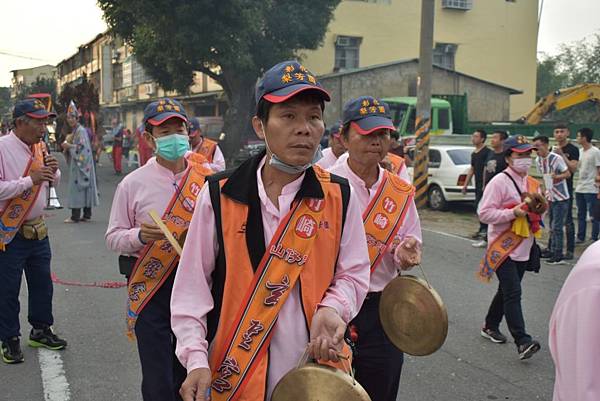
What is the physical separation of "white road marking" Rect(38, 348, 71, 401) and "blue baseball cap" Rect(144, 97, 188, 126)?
213 centimetres

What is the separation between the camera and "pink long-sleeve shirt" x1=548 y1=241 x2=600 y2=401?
55.6 inches

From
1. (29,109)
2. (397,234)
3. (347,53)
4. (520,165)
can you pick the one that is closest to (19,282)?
(29,109)

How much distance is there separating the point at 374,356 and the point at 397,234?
0.69m

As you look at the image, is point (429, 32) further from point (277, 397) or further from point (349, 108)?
point (277, 397)

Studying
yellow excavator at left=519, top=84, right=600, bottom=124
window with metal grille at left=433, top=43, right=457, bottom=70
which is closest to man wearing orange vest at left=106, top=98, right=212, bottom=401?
yellow excavator at left=519, top=84, right=600, bottom=124

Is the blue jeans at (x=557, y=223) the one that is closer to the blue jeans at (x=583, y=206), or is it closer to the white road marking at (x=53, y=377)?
the blue jeans at (x=583, y=206)

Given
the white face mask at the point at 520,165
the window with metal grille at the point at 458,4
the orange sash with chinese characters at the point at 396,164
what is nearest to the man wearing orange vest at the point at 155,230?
the orange sash with chinese characters at the point at 396,164

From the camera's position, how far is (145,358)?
3.45 m

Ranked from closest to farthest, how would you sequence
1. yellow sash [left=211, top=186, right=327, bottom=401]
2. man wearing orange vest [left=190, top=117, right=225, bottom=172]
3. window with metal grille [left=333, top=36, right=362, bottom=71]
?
yellow sash [left=211, top=186, right=327, bottom=401]
man wearing orange vest [left=190, top=117, right=225, bottom=172]
window with metal grille [left=333, top=36, right=362, bottom=71]

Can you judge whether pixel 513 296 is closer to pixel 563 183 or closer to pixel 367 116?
pixel 367 116

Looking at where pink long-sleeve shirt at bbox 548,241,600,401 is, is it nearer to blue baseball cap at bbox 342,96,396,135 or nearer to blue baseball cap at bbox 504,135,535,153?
blue baseball cap at bbox 342,96,396,135

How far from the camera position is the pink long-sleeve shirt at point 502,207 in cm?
570

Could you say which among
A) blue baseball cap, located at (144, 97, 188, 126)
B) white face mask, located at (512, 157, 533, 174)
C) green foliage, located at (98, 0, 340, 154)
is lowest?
white face mask, located at (512, 157, 533, 174)

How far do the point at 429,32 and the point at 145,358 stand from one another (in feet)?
44.1
